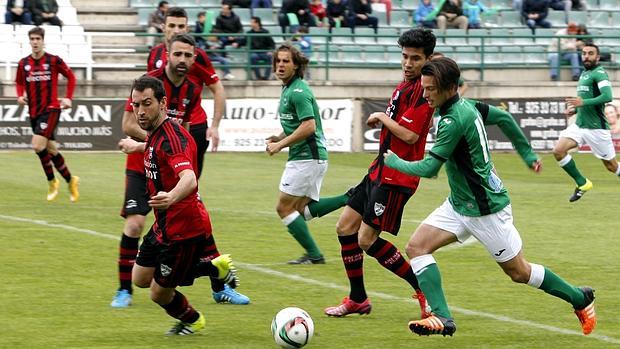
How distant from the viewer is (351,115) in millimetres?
26125

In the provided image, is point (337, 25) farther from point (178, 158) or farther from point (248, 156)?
point (178, 158)

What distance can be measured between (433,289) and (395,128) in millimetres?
1358

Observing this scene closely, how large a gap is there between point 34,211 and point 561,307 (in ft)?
27.7

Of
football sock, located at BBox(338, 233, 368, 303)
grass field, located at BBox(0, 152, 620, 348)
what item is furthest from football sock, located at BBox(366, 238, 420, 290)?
grass field, located at BBox(0, 152, 620, 348)

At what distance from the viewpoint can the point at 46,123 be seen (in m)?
17.1

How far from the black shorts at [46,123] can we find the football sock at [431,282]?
10119 mm

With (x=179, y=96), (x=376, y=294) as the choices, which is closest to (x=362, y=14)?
(x=179, y=96)

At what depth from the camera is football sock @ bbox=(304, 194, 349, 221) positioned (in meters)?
11.8

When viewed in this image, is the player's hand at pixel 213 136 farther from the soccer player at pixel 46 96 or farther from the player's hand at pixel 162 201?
the soccer player at pixel 46 96

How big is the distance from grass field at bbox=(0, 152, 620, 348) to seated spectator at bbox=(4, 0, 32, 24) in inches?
333

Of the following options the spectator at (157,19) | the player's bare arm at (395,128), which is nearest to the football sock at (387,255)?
the player's bare arm at (395,128)

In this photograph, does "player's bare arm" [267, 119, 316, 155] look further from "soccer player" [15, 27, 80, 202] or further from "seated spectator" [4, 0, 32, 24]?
"seated spectator" [4, 0, 32, 24]

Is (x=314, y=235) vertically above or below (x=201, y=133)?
below

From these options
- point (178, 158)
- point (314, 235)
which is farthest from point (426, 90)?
Answer: point (314, 235)
